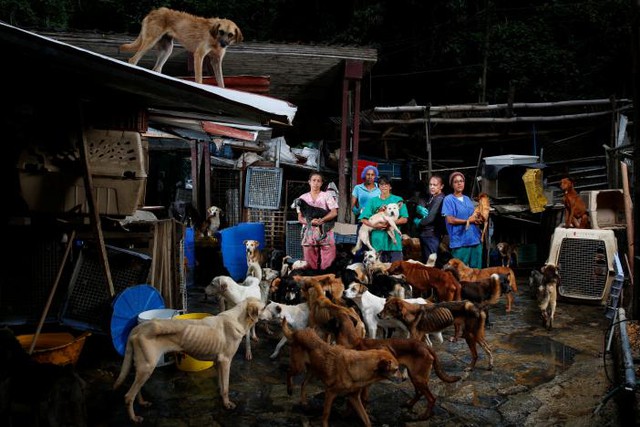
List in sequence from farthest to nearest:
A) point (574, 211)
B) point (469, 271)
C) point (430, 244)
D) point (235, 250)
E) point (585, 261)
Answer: point (235, 250) < point (574, 211) < point (585, 261) < point (430, 244) < point (469, 271)

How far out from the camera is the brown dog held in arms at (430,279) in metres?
6.76

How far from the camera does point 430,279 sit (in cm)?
695

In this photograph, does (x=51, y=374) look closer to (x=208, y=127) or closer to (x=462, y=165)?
(x=208, y=127)

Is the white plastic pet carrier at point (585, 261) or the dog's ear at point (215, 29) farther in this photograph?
the white plastic pet carrier at point (585, 261)

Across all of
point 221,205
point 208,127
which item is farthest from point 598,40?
point 208,127

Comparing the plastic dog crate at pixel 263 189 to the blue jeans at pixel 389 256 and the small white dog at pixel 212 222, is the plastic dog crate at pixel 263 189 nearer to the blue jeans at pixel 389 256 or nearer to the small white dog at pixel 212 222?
the small white dog at pixel 212 222

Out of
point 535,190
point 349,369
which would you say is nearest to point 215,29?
point 349,369

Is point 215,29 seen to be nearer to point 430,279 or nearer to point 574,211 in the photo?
point 430,279

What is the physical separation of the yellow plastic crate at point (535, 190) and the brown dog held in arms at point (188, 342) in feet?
28.4

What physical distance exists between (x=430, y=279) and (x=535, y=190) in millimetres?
5837

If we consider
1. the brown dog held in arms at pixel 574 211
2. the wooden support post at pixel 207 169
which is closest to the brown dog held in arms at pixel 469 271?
the brown dog held in arms at pixel 574 211

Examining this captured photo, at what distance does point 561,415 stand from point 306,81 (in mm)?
8884

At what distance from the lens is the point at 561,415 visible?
445 cm

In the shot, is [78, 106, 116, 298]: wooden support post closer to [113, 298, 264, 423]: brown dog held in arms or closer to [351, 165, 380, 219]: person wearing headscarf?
[113, 298, 264, 423]: brown dog held in arms
